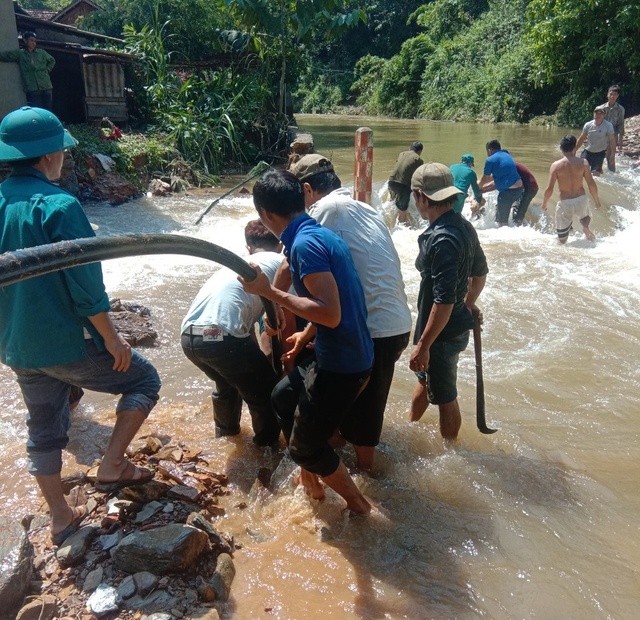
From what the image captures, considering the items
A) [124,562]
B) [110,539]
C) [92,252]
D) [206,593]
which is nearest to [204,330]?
[110,539]

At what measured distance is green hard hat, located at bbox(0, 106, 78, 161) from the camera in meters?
2.50

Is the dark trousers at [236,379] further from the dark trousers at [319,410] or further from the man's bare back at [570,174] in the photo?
the man's bare back at [570,174]

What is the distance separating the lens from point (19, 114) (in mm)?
2529

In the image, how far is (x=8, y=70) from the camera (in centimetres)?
1095

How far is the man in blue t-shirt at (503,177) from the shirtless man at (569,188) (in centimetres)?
51

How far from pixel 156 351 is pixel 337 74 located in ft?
144

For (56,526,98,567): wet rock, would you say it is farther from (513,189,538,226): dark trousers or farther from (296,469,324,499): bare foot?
(513,189,538,226): dark trousers

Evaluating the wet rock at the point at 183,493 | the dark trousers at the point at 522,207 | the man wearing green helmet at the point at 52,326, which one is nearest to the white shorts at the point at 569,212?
the dark trousers at the point at 522,207

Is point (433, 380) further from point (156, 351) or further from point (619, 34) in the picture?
point (619, 34)

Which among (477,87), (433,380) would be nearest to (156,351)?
(433,380)

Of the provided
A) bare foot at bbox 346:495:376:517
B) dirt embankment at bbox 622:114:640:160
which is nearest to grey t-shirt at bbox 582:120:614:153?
dirt embankment at bbox 622:114:640:160

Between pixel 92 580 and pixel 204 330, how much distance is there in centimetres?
133

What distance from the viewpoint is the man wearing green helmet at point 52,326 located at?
8.02 feet

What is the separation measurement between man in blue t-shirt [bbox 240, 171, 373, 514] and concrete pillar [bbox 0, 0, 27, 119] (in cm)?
A: 1014
